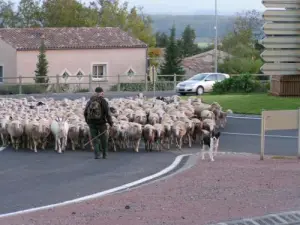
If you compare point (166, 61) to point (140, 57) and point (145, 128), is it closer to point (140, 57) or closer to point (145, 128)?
point (140, 57)

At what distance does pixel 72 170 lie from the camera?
1636cm

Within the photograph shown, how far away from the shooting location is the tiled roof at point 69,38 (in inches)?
2245

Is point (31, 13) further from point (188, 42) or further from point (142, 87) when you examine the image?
point (142, 87)

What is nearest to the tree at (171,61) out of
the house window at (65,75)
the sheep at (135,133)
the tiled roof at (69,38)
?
the tiled roof at (69,38)

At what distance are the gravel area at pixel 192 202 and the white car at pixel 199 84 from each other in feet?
104

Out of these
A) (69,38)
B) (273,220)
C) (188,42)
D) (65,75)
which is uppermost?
(188,42)

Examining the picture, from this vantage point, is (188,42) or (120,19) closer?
(120,19)

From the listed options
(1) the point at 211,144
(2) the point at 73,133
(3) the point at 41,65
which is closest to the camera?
(1) the point at 211,144

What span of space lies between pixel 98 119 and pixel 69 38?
41132 millimetres

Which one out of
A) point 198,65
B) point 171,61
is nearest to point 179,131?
point 171,61

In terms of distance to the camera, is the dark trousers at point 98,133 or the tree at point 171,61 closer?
the dark trousers at point 98,133

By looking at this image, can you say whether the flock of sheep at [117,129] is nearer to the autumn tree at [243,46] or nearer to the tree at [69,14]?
the autumn tree at [243,46]

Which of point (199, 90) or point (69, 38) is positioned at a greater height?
point (69, 38)

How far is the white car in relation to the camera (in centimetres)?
4625
